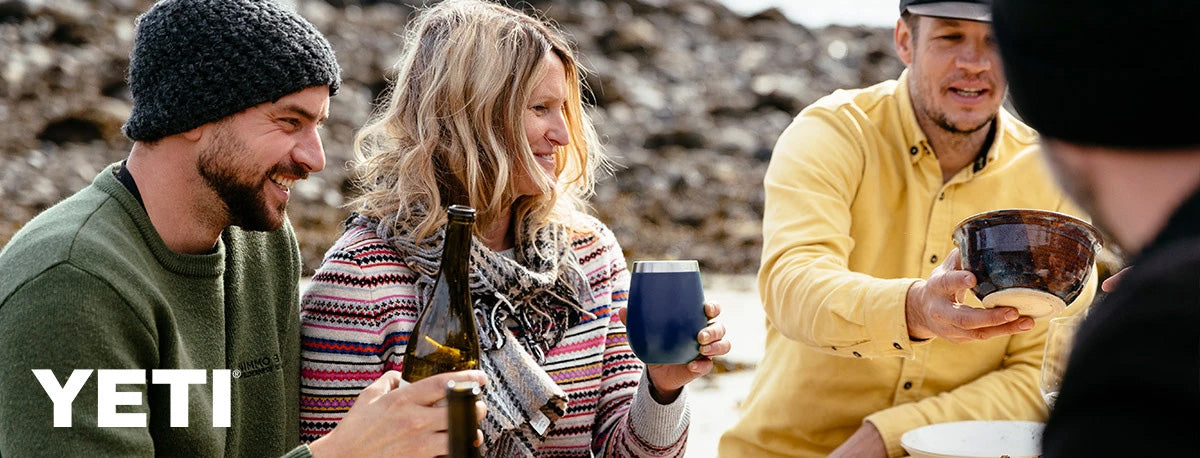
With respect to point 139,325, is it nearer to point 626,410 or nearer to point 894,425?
point 626,410

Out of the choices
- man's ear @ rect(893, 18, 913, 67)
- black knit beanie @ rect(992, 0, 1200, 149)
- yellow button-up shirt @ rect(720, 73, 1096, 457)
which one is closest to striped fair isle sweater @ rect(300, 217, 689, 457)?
yellow button-up shirt @ rect(720, 73, 1096, 457)

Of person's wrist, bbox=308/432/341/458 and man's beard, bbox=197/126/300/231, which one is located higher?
man's beard, bbox=197/126/300/231

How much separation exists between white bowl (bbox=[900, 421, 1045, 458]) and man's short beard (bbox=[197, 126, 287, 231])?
52.3 inches

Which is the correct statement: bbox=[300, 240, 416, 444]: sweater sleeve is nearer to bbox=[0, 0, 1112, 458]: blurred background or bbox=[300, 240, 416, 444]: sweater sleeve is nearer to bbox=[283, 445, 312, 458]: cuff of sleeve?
bbox=[283, 445, 312, 458]: cuff of sleeve

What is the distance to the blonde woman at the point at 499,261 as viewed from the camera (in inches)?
98.4

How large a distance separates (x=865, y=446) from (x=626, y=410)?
56cm

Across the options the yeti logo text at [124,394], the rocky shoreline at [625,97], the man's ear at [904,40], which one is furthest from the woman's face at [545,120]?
the rocky shoreline at [625,97]

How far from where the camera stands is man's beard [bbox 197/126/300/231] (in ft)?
7.30

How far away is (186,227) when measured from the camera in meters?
2.25

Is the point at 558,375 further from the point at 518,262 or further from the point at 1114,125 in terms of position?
the point at 1114,125

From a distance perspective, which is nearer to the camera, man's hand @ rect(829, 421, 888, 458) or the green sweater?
the green sweater

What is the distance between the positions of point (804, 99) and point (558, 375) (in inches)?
448

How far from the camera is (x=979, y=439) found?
94.3 inches

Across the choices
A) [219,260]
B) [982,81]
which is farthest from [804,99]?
[219,260]
